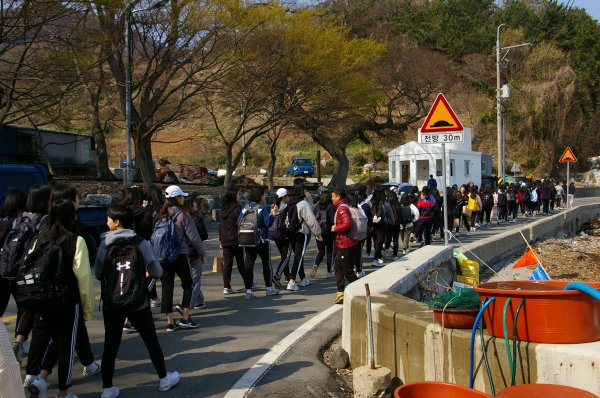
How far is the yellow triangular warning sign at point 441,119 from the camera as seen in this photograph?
9.05m

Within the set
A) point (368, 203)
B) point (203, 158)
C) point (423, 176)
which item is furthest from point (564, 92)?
point (368, 203)

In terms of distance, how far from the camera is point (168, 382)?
4941 mm

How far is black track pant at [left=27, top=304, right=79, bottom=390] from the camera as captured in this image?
4559mm

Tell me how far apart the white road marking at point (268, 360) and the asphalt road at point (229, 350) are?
0.06 m

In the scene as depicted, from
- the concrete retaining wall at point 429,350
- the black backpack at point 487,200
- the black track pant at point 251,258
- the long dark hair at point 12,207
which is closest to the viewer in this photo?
the concrete retaining wall at point 429,350

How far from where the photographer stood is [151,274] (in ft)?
16.3

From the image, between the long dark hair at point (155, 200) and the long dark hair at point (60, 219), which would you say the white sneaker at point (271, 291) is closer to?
the long dark hair at point (155, 200)

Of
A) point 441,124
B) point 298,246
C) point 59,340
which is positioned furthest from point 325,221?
point 59,340

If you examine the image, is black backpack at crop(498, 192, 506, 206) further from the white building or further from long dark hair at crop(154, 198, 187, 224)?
long dark hair at crop(154, 198, 187, 224)

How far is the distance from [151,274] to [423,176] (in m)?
35.3

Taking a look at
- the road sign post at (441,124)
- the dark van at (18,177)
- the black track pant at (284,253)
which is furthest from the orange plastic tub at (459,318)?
the dark van at (18,177)

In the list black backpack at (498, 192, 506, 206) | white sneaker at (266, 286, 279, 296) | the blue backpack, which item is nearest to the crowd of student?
white sneaker at (266, 286, 279, 296)

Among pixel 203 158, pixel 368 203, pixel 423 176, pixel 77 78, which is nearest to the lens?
pixel 368 203

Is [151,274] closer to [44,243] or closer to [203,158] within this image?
[44,243]
